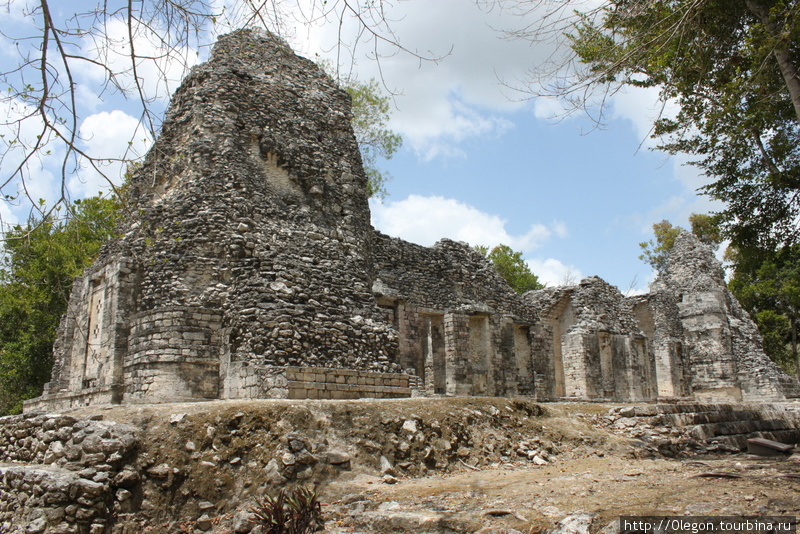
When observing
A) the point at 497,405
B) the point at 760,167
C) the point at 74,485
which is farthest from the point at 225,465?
the point at 760,167

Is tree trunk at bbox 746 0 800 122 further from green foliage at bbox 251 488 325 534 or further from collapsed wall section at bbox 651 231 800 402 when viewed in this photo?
collapsed wall section at bbox 651 231 800 402

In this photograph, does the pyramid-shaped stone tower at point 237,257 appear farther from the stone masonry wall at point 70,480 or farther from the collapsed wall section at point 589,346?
the collapsed wall section at point 589,346

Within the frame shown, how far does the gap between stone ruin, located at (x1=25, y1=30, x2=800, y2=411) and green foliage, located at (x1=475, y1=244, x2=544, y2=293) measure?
450 inches

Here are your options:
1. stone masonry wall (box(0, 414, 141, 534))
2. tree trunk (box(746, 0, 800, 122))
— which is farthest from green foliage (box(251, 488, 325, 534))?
tree trunk (box(746, 0, 800, 122))

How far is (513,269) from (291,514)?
83.9 ft

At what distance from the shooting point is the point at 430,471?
6.44m

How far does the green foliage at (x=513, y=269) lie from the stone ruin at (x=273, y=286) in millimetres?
11419

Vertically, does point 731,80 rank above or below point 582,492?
above

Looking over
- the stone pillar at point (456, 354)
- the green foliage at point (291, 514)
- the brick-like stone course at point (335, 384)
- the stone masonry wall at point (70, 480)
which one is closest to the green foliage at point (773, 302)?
the stone pillar at point (456, 354)

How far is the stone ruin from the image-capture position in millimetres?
8992

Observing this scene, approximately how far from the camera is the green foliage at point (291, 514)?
4.92 meters

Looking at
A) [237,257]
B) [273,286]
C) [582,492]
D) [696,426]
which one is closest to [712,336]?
[696,426]

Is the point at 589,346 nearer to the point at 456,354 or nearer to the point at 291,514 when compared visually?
the point at 456,354

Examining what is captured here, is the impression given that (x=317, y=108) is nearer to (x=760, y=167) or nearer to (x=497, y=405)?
(x=497, y=405)
